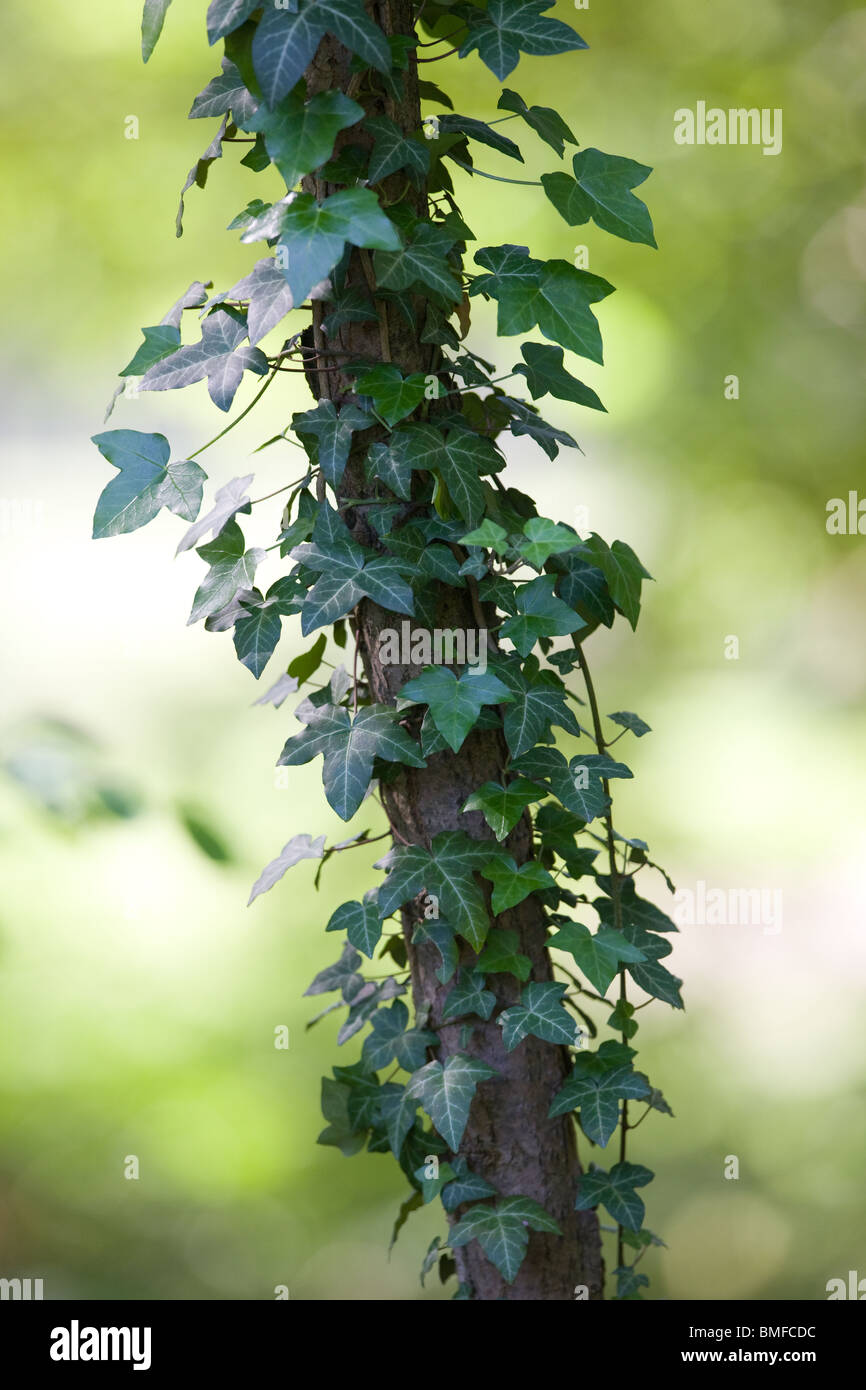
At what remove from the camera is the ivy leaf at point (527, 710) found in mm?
978

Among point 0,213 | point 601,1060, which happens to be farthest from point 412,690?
point 0,213

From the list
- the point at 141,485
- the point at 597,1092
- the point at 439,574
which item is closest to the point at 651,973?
the point at 597,1092

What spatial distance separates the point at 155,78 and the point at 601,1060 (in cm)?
149

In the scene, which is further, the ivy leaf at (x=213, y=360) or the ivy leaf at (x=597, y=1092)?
the ivy leaf at (x=597, y=1092)

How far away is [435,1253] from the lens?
1.20m

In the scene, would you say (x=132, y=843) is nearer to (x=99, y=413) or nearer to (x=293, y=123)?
(x=99, y=413)

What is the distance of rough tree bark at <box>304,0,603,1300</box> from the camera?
96 cm

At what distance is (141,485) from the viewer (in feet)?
3.10

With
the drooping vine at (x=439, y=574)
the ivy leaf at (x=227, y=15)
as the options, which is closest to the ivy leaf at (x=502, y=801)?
the drooping vine at (x=439, y=574)

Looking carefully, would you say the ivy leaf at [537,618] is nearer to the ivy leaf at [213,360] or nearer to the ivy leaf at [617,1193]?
the ivy leaf at [213,360]

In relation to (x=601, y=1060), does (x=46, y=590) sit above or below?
above

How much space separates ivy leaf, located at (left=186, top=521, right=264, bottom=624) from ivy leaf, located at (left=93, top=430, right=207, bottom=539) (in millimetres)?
68

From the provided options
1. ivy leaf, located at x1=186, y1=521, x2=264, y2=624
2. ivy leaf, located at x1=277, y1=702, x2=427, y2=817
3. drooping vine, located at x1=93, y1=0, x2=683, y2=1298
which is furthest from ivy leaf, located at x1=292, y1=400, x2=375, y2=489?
ivy leaf, located at x1=277, y1=702, x2=427, y2=817

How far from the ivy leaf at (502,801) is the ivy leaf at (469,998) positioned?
0.52 ft
